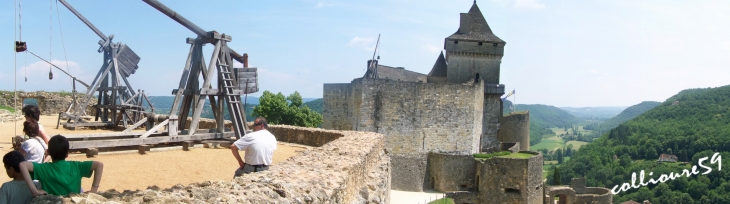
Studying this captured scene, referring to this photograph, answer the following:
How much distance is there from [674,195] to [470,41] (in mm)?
38279

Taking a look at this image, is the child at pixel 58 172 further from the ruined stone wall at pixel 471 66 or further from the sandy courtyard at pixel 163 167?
the ruined stone wall at pixel 471 66

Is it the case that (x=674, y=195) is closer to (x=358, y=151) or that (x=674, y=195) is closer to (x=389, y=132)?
(x=389, y=132)

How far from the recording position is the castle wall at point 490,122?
3247 centimetres

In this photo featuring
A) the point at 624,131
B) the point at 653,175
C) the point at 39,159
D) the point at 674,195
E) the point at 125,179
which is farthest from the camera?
the point at 624,131

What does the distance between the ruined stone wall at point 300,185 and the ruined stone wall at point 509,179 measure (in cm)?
1643

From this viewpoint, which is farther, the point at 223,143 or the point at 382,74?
the point at 382,74

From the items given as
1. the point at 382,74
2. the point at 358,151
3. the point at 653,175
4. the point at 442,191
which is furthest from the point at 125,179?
the point at 653,175

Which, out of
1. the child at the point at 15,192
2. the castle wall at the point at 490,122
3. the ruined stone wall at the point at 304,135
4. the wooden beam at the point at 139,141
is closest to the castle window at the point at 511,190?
the castle wall at the point at 490,122

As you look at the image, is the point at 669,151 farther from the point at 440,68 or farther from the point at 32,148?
the point at 32,148

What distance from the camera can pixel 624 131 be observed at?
305 feet

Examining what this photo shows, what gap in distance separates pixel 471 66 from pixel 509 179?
33.8ft

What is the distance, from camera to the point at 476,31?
110ft

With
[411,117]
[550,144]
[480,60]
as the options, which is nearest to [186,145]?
[411,117]

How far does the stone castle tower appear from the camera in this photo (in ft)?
Answer: 108
